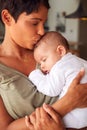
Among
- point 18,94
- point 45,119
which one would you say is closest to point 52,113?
point 45,119

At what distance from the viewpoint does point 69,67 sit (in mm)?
965

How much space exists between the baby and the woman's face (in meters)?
0.03

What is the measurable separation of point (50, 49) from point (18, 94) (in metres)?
0.20

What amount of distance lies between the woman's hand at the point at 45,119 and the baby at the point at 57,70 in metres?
0.06

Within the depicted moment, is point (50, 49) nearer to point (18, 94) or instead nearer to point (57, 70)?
point (57, 70)

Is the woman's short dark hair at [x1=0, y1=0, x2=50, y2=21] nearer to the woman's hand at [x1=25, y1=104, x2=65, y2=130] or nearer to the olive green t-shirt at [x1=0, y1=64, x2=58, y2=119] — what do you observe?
the olive green t-shirt at [x1=0, y1=64, x2=58, y2=119]

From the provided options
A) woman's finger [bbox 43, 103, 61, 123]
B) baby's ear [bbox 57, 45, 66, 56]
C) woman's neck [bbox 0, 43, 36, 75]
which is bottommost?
woman's finger [bbox 43, 103, 61, 123]

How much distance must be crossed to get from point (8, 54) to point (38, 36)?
155mm

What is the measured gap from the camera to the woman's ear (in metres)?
1.01

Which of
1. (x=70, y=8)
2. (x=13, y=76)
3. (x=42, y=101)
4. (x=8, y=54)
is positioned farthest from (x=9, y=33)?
(x=70, y=8)

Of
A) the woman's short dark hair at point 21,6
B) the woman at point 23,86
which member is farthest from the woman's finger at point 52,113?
the woman's short dark hair at point 21,6

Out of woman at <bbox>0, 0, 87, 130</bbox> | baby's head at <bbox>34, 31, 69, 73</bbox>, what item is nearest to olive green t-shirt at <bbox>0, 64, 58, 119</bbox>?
woman at <bbox>0, 0, 87, 130</bbox>

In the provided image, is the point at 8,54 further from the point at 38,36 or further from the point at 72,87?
the point at 72,87

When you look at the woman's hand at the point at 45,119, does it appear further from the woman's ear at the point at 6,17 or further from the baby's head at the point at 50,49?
the woman's ear at the point at 6,17
